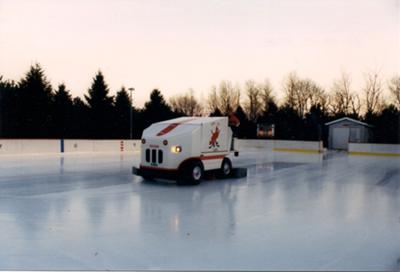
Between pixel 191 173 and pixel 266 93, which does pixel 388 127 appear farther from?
pixel 191 173

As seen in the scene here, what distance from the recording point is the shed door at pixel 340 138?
33.1 metres

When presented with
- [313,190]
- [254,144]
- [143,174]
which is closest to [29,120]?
[254,144]

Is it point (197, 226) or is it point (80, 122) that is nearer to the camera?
point (197, 226)

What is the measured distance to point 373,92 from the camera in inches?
1379

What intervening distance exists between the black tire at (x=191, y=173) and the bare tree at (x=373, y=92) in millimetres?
23554

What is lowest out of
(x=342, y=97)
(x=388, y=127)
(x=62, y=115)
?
(x=388, y=127)

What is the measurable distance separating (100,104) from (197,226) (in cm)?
3601

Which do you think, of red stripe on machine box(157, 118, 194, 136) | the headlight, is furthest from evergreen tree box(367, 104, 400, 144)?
the headlight

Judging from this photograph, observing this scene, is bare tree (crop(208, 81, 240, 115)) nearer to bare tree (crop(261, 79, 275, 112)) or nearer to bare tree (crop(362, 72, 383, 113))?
bare tree (crop(261, 79, 275, 112))

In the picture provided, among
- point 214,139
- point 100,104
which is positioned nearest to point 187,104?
point 100,104

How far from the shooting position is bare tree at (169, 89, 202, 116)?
173 feet

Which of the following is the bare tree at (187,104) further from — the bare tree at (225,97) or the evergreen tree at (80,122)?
the evergreen tree at (80,122)

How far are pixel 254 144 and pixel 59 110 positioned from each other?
18.9 m

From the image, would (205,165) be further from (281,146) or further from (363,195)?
(281,146)
